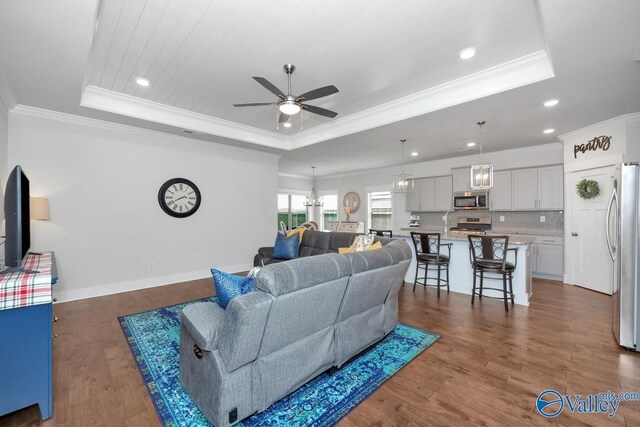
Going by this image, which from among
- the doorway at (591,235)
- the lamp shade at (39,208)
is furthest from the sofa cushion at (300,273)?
the doorway at (591,235)

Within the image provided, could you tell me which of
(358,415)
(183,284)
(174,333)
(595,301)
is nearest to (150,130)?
(183,284)

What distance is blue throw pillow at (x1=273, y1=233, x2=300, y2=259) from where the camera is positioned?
4574 mm

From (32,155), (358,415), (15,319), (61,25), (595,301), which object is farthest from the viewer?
(595,301)

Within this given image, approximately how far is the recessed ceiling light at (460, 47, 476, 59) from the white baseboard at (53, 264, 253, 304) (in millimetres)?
5201

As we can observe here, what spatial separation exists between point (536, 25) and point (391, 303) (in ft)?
9.23

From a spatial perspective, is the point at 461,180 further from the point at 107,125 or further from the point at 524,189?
the point at 107,125

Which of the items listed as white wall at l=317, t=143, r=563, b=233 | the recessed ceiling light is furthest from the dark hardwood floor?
white wall at l=317, t=143, r=563, b=233

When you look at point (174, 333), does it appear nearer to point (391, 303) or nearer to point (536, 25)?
point (391, 303)

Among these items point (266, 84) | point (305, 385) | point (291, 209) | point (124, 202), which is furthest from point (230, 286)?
point (291, 209)

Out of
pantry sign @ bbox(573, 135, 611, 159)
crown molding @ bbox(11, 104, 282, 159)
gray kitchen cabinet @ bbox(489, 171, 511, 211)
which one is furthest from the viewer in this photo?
gray kitchen cabinet @ bbox(489, 171, 511, 211)

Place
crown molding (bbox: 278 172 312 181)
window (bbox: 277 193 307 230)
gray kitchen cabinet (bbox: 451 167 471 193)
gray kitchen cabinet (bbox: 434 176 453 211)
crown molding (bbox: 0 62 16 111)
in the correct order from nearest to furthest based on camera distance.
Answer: crown molding (bbox: 0 62 16 111) < gray kitchen cabinet (bbox: 451 167 471 193) < gray kitchen cabinet (bbox: 434 176 453 211) < crown molding (bbox: 278 172 312 181) < window (bbox: 277 193 307 230)

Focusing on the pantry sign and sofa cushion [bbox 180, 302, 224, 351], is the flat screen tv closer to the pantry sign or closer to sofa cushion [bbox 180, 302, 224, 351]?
sofa cushion [bbox 180, 302, 224, 351]

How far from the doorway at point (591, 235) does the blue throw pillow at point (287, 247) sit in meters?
4.89

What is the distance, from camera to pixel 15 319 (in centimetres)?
169
